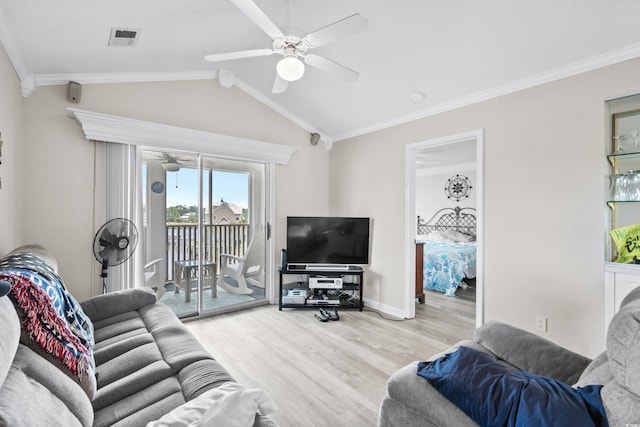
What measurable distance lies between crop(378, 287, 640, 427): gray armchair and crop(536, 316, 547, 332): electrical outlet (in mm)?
1086

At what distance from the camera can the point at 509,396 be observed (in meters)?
0.99

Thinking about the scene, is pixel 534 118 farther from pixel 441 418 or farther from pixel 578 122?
pixel 441 418

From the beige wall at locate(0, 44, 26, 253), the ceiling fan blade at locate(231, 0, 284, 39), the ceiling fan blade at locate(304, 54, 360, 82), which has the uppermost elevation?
the ceiling fan blade at locate(231, 0, 284, 39)

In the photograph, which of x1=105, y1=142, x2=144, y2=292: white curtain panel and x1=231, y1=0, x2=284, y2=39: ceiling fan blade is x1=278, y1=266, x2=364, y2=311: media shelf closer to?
x1=105, y1=142, x2=144, y2=292: white curtain panel

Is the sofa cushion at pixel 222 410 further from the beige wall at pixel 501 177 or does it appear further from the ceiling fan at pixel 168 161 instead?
the ceiling fan at pixel 168 161

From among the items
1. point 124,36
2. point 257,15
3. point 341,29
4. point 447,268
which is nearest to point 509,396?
point 341,29

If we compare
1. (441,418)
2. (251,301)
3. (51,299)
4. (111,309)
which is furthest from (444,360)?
(251,301)

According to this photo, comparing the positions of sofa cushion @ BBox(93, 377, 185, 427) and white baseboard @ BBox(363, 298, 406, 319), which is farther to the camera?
white baseboard @ BBox(363, 298, 406, 319)

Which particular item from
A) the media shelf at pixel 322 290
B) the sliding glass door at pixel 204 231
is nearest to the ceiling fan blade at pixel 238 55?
the sliding glass door at pixel 204 231

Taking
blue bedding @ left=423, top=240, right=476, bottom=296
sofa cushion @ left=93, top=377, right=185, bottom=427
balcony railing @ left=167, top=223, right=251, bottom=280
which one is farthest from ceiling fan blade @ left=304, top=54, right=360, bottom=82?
blue bedding @ left=423, top=240, right=476, bottom=296

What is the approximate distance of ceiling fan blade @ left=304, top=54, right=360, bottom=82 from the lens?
6.82 feet

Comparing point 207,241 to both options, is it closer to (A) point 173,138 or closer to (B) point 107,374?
(A) point 173,138

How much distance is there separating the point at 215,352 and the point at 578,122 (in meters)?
3.62

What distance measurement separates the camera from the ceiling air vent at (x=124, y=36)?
2.30m
